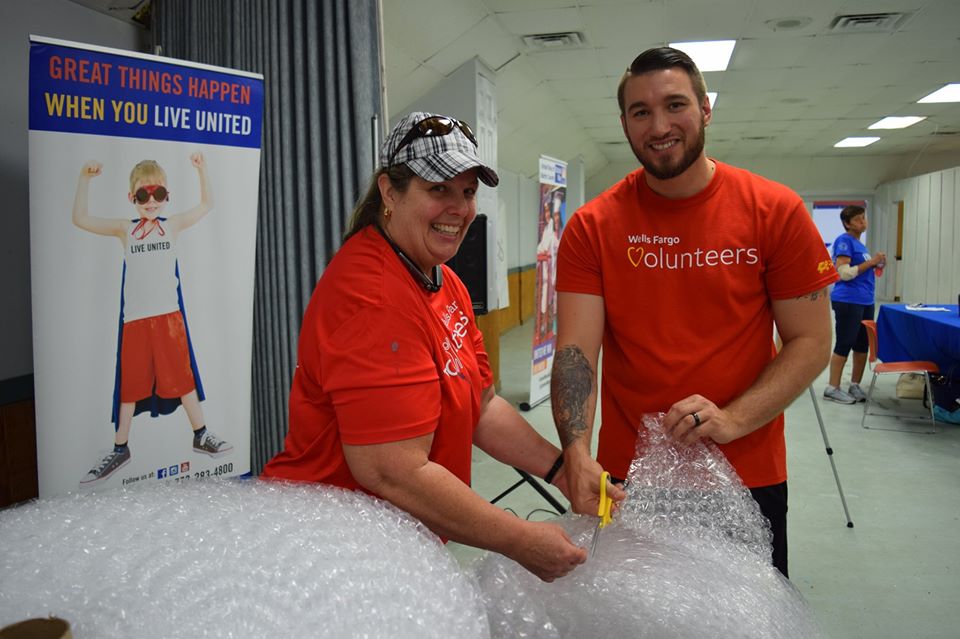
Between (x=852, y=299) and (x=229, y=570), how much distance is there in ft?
19.4

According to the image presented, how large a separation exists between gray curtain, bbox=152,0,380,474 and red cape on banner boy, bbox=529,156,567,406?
2372mm

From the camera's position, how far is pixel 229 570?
2.36 ft

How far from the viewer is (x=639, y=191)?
1.50m

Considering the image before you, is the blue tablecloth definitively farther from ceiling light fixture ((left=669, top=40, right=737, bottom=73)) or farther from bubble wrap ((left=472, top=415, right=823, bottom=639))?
bubble wrap ((left=472, top=415, right=823, bottom=639))

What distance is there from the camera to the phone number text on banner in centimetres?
204

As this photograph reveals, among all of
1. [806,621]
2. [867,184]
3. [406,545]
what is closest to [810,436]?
[806,621]

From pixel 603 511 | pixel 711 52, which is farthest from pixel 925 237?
pixel 603 511

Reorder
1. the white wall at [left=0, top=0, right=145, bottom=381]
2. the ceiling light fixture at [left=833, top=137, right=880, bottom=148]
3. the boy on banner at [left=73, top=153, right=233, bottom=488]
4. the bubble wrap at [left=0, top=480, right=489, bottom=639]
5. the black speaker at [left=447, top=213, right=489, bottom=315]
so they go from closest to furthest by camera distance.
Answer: the bubble wrap at [left=0, top=480, right=489, bottom=639] → the boy on banner at [left=73, top=153, right=233, bottom=488] → the white wall at [left=0, top=0, right=145, bottom=381] → the black speaker at [left=447, top=213, right=489, bottom=315] → the ceiling light fixture at [left=833, top=137, right=880, bottom=148]

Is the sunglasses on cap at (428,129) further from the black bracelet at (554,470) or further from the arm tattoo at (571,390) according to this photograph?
the black bracelet at (554,470)

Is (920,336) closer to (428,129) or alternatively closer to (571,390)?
(571,390)

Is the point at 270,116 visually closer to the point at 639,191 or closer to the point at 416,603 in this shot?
the point at 639,191

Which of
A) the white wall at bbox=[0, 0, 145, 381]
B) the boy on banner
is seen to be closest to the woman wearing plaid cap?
the boy on banner

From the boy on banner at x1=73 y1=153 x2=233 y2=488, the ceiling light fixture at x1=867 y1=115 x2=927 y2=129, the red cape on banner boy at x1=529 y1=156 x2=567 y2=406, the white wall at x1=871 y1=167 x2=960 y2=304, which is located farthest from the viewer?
the white wall at x1=871 y1=167 x2=960 y2=304

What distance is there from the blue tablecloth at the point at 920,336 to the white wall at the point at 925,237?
5558 mm
